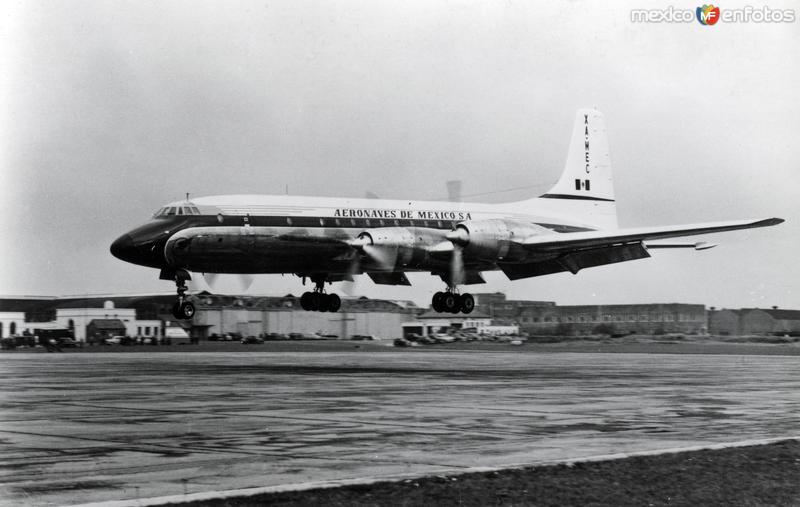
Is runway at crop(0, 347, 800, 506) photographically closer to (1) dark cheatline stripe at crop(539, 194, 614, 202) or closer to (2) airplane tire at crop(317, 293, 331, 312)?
(2) airplane tire at crop(317, 293, 331, 312)

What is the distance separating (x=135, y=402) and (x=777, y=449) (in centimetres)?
1303

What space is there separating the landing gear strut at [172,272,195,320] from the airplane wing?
14.8 meters

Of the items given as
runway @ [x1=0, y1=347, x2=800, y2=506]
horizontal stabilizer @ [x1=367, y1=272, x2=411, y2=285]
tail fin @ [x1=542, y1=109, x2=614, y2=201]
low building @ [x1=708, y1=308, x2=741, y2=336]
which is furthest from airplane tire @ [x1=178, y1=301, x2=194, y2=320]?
low building @ [x1=708, y1=308, x2=741, y2=336]

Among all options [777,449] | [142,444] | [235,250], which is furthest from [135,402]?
[235,250]

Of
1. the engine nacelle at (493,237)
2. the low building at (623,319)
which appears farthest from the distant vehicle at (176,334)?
the engine nacelle at (493,237)

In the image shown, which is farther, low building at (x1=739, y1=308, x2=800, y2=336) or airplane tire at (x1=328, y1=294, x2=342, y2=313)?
→ low building at (x1=739, y1=308, x2=800, y2=336)

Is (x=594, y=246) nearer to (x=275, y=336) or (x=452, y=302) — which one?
(x=452, y=302)

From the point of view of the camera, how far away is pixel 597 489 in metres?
11.3

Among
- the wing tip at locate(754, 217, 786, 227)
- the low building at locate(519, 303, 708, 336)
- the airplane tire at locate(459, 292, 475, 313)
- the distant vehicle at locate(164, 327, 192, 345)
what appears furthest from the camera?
the low building at locate(519, 303, 708, 336)

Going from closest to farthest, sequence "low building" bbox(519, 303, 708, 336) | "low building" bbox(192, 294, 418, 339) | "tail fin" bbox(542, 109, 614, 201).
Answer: "tail fin" bbox(542, 109, 614, 201) → "low building" bbox(192, 294, 418, 339) → "low building" bbox(519, 303, 708, 336)

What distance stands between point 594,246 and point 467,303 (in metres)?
6.49

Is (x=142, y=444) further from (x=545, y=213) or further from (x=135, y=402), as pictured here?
(x=545, y=213)

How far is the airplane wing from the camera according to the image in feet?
128

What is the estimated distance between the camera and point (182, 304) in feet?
116
